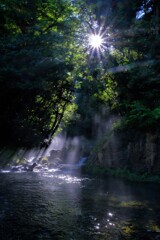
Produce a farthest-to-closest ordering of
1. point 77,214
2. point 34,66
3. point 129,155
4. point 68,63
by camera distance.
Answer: point 68,63, point 129,155, point 34,66, point 77,214

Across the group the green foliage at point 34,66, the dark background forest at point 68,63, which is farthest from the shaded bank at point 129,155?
the green foliage at point 34,66

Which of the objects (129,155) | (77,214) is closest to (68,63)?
(129,155)

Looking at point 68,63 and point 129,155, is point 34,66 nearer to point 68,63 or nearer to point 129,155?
point 68,63

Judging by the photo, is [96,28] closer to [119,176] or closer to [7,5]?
[7,5]

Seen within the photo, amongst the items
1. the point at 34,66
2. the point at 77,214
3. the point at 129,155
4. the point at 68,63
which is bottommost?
the point at 77,214

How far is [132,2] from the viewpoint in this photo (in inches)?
669

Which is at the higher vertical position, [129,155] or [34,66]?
[34,66]

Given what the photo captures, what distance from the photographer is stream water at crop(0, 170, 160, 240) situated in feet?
16.8

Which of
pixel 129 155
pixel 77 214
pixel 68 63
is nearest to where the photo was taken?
pixel 77 214

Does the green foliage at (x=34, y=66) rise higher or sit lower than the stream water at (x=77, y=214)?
higher

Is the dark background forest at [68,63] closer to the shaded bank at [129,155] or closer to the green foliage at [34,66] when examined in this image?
the green foliage at [34,66]

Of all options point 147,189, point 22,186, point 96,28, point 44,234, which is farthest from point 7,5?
point 44,234

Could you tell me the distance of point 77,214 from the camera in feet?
21.5

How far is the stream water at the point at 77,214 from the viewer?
5133mm
